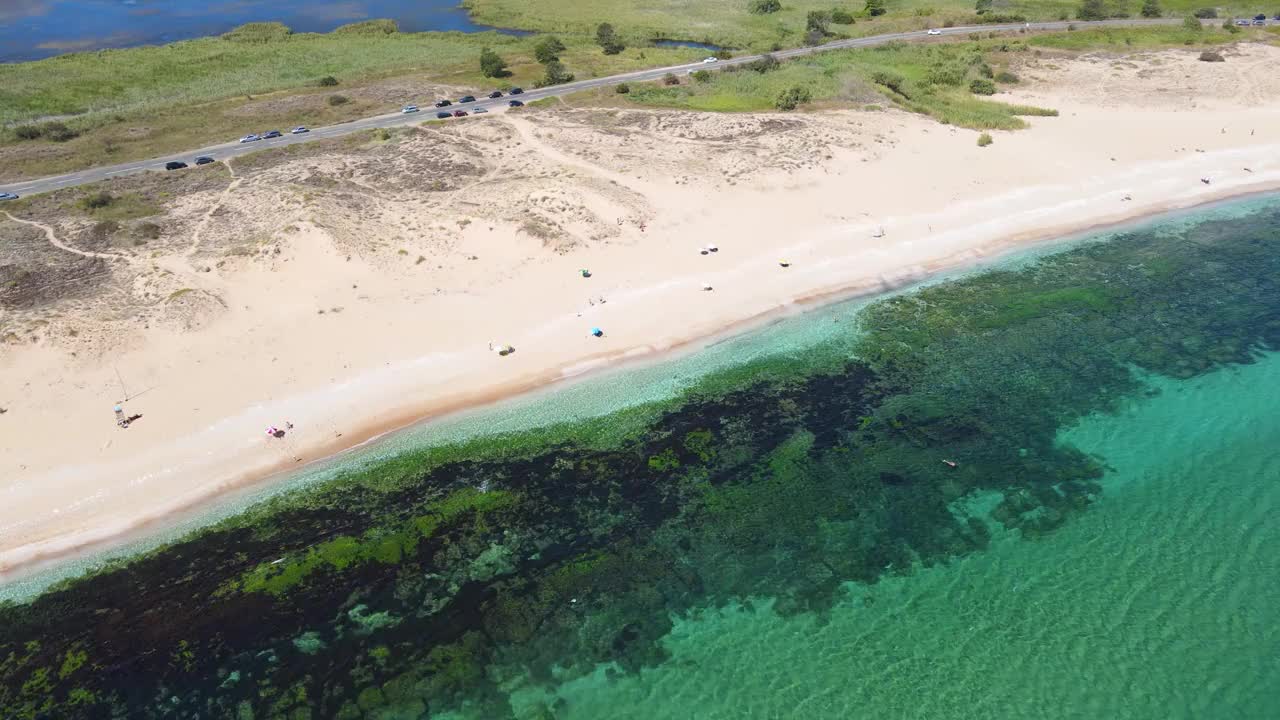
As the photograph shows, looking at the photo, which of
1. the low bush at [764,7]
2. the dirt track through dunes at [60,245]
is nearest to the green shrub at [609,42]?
the low bush at [764,7]

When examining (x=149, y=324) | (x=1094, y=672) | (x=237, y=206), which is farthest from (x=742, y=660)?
(x=237, y=206)

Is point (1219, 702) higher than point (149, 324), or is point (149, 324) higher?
point (149, 324)

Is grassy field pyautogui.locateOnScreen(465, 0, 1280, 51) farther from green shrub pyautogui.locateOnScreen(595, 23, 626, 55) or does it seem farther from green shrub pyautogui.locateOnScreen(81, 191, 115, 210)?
green shrub pyautogui.locateOnScreen(81, 191, 115, 210)

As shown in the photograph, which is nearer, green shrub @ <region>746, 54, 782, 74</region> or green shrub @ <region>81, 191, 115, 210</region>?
green shrub @ <region>81, 191, 115, 210</region>

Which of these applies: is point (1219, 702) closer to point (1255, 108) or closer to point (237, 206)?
point (237, 206)

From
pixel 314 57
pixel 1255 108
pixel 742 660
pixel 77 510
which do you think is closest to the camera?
pixel 742 660

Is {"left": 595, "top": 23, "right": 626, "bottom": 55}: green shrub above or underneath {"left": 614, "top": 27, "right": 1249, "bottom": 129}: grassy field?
above

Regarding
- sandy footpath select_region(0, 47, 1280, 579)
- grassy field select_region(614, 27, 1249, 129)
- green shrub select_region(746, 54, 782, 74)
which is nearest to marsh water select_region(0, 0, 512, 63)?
green shrub select_region(746, 54, 782, 74)
